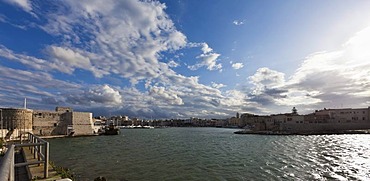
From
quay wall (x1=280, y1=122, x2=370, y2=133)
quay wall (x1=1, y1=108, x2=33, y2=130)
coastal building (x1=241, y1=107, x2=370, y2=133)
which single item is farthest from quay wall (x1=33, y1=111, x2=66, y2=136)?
quay wall (x1=280, y1=122, x2=370, y2=133)

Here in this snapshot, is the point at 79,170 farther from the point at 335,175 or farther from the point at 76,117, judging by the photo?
the point at 76,117

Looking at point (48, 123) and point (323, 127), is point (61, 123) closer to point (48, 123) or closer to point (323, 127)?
point (48, 123)

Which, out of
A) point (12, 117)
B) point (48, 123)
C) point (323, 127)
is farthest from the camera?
point (323, 127)

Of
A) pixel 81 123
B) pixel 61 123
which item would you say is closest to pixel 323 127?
pixel 81 123

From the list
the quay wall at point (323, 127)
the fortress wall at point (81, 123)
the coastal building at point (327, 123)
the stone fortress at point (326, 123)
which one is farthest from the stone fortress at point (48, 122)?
the quay wall at point (323, 127)

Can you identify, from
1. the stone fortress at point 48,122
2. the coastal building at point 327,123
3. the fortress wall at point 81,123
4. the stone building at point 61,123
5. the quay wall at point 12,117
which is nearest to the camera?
the quay wall at point 12,117

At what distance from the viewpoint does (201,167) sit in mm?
19953

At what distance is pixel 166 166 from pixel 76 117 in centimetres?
5719

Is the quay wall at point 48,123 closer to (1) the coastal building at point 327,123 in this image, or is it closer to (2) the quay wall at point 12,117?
(2) the quay wall at point 12,117

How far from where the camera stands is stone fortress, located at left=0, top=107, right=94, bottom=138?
53125 millimetres

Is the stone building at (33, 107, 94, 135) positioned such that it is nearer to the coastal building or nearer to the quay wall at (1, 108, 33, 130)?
the quay wall at (1, 108, 33, 130)

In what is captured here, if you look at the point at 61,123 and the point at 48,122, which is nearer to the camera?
the point at 48,122

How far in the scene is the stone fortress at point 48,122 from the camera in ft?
174

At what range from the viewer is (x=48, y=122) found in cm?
6244
